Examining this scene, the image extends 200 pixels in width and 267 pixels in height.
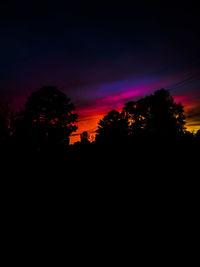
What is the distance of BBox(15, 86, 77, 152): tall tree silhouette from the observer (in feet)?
62.0

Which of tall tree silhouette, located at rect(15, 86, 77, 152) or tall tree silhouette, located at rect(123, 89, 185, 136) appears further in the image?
tall tree silhouette, located at rect(123, 89, 185, 136)

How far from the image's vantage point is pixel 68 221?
12.4ft

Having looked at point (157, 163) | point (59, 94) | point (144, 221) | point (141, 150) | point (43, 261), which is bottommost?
point (43, 261)

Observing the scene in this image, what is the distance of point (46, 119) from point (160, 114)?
26800 millimetres

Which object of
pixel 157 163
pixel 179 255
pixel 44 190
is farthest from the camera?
pixel 157 163

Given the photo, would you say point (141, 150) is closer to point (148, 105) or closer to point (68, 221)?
point (68, 221)

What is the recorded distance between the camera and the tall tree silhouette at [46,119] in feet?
62.0

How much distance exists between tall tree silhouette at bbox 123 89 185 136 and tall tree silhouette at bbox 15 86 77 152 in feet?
50.7

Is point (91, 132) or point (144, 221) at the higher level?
point (91, 132)

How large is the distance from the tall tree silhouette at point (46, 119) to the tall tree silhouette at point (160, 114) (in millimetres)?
15444

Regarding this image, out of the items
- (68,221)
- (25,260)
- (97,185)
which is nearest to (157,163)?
(97,185)

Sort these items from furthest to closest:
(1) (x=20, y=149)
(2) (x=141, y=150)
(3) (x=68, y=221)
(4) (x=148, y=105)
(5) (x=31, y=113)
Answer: (4) (x=148, y=105), (5) (x=31, y=113), (1) (x=20, y=149), (2) (x=141, y=150), (3) (x=68, y=221)

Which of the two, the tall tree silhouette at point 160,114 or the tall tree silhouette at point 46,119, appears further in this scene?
the tall tree silhouette at point 160,114

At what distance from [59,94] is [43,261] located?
21618 millimetres
